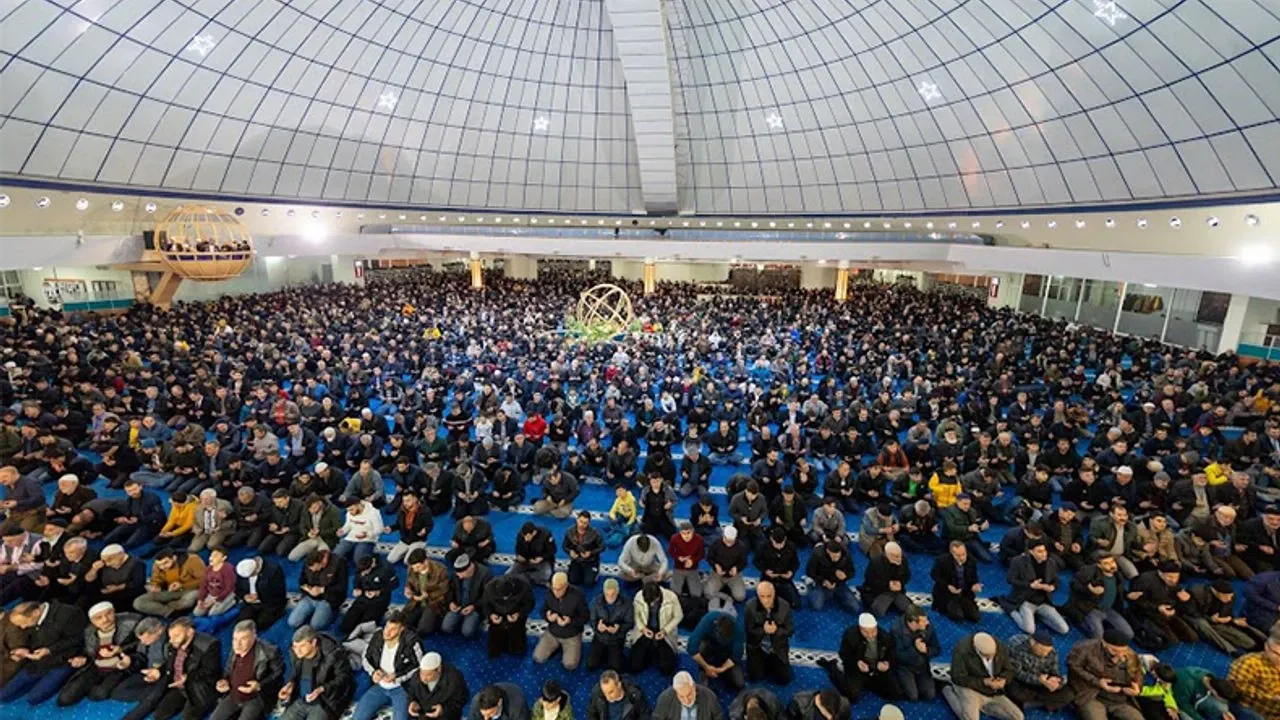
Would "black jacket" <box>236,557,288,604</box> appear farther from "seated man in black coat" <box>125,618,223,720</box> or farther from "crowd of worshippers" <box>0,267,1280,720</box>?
"seated man in black coat" <box>125,618,223,720</box>

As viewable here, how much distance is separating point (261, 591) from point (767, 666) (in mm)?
5056

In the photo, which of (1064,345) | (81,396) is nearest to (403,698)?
(81,396)

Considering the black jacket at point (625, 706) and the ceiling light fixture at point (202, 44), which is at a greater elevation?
the ceiling light fixture at point (202, 44)

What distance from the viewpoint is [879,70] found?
77.2 ft

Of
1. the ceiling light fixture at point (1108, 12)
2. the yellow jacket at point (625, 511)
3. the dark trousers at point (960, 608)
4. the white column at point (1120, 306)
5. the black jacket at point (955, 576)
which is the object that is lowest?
the dark trousers at point (960, 608)

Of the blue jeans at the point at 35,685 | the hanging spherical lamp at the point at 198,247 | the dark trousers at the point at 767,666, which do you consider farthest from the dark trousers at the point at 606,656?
the hanging spherical lamp at the point at 198,247

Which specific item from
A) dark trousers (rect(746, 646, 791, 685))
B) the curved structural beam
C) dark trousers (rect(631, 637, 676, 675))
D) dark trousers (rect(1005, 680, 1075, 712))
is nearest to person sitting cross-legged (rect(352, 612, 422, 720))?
dark trousers (rect(631, 637, 676, 675))

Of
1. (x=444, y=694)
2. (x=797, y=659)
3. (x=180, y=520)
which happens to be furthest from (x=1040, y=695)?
(x=180, y=520)

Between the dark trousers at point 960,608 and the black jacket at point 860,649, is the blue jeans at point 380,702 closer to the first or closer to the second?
the black jacket at point 860,649

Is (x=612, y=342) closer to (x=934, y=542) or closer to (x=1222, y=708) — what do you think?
(x=934, y=542)

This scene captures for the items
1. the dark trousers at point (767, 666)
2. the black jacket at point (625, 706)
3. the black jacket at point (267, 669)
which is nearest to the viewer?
the black jacket at point (625, 706)

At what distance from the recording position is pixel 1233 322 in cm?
1719

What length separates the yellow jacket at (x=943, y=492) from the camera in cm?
838

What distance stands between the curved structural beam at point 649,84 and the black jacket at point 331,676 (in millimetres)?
20298
